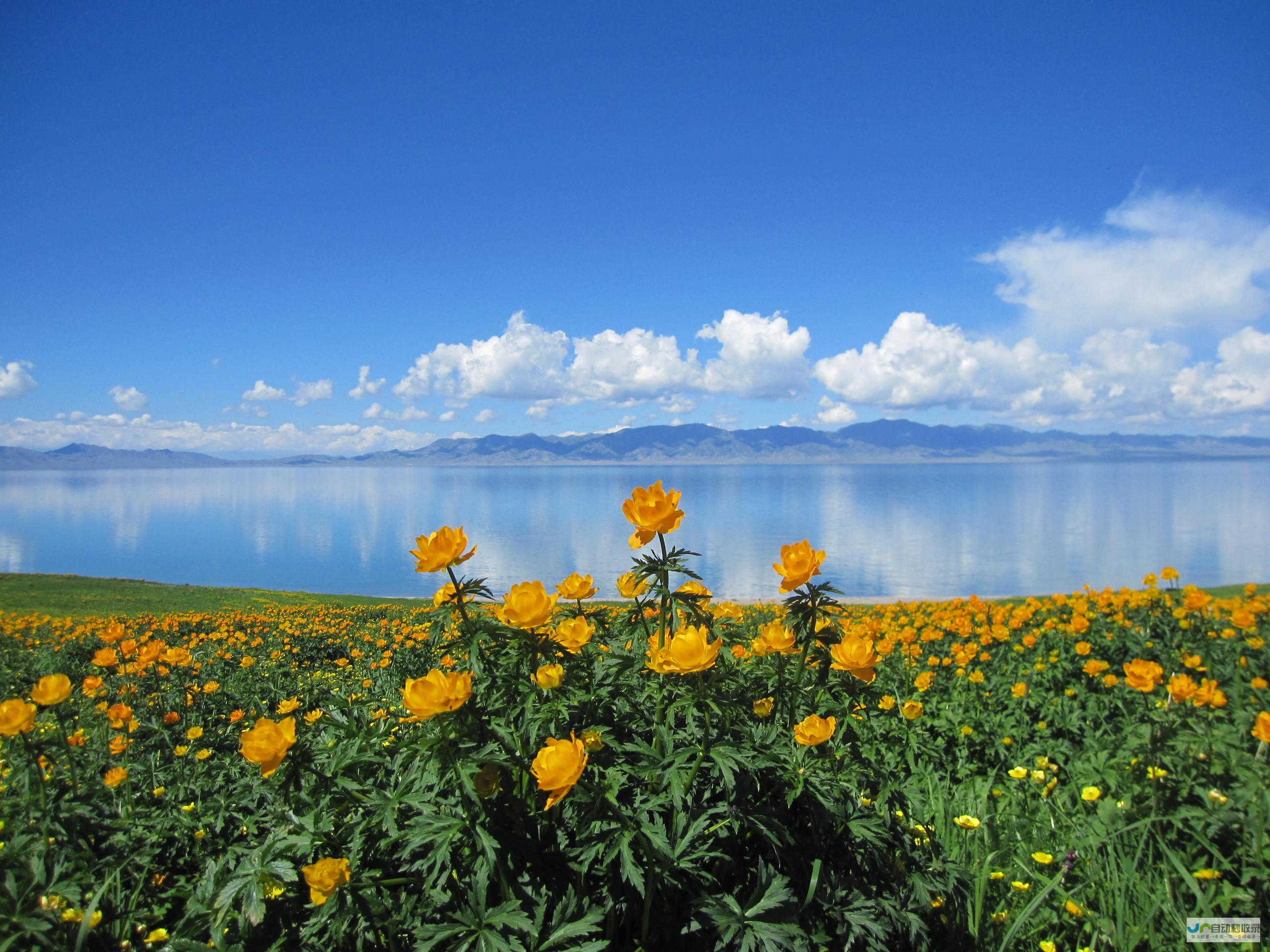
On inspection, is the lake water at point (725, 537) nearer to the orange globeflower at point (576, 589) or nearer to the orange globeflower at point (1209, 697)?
the orange globeflower at point (576, 589)

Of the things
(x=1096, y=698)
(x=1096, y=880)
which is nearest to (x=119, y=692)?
(x=1096, y=880)

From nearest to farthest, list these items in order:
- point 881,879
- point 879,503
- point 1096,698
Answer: point 881,879 < point 1096,698 < point 879,503

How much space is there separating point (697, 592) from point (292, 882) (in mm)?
1383

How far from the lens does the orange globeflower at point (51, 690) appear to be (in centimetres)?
220

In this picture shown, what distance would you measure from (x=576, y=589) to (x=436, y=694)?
31.7 inches

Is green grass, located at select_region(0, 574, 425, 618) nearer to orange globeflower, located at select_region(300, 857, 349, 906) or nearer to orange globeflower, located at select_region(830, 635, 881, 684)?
orange globeflower, located at select_region(300, 857, 349, 906)

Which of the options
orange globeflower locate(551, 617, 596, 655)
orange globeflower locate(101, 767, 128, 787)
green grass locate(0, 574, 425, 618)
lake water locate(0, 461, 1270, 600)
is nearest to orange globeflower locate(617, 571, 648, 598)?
orange globeflower locate(551, 617, 596, 655)

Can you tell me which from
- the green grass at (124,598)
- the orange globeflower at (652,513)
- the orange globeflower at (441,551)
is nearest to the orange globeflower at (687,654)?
the orange globeflower at (652,513)

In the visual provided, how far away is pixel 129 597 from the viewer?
57.6ft

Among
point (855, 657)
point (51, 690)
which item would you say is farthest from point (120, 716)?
point (855, 657)

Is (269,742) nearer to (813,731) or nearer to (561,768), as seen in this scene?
(561,768)

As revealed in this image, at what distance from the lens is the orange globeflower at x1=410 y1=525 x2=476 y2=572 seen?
1.83 meters

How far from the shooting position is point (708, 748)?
169cm

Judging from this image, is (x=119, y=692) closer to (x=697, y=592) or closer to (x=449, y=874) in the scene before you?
(x=449, y=874)
